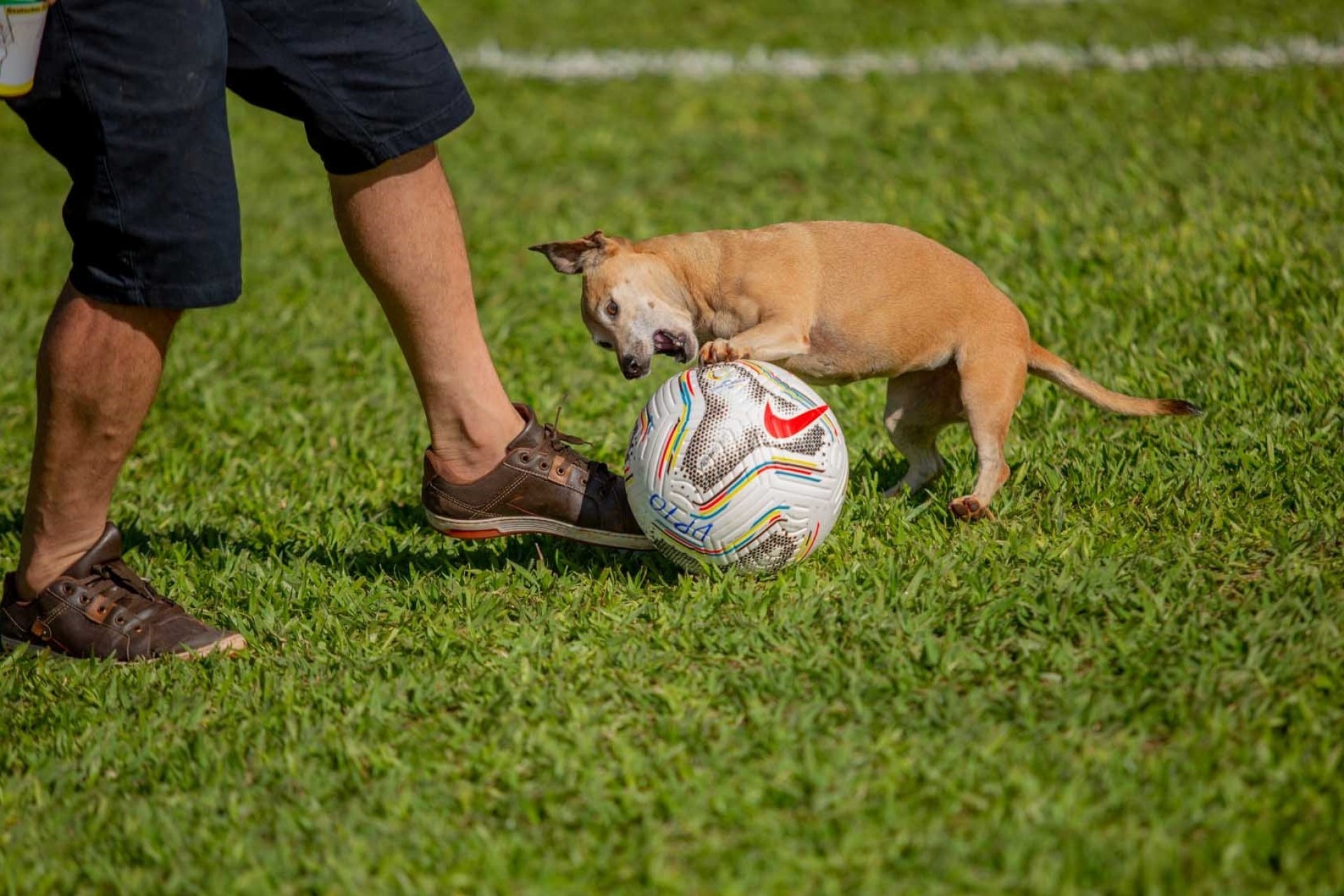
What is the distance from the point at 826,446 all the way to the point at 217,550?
2.03m

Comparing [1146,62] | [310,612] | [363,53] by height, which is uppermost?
[363,53]

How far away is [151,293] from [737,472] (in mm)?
1499

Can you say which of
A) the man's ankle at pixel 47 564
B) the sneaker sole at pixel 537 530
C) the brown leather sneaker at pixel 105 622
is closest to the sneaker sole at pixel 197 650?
the brown leather sneaker at pixel 105 622

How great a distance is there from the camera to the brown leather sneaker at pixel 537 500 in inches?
153

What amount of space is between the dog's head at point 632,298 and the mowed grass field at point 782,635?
50 centimetres

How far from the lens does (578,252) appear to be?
4637mm

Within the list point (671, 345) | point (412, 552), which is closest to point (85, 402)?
A: point (412, 552)

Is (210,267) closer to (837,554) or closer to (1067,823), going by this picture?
(837,554)

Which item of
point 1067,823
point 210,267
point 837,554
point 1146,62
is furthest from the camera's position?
point 1146,62

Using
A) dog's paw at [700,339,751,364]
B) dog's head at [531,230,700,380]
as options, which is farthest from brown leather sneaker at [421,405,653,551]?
dog's head at [531,230,700,380]

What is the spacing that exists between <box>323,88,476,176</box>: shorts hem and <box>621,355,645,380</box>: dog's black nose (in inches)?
44.5

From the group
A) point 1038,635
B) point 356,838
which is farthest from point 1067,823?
→ point 356,838

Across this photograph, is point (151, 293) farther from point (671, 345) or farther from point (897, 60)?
point (897, 60)

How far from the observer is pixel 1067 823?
8.59 ft
